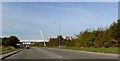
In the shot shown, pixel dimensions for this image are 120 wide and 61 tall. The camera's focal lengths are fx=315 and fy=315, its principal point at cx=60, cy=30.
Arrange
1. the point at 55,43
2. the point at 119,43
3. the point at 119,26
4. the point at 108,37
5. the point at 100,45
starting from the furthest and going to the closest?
the point at 55,43
the point at 100,45
the point at 108,37
the point at 119,43
the point at 119,26

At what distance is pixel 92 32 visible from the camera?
280 feet

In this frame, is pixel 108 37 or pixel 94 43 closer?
pixel 108 37

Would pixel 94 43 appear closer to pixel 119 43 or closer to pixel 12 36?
pixel 119 43

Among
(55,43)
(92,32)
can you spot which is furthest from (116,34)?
(55,43)

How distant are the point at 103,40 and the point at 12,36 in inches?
3141

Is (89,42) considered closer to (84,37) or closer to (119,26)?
(84,37)

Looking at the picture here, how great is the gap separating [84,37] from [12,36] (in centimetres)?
6683

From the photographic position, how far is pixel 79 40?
95312mm

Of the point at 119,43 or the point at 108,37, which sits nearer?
the point at 119,43

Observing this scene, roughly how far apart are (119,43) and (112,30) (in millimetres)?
3445

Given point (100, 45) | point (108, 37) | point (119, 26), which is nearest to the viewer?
point (119, 26)

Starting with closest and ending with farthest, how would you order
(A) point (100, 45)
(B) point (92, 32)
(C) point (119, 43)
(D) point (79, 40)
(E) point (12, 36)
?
(C) point (119, 43) < (A) point (100, 45) < (B) point (92, 32) < (D) point (79, 40) < (E) point (12, 36)

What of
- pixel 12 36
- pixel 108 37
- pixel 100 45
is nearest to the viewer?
pixel 108 37


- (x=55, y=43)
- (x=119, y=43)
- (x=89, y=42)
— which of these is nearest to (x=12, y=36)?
(x=55, y=43)
